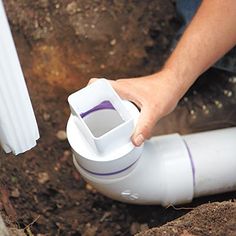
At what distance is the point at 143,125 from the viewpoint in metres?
1.20

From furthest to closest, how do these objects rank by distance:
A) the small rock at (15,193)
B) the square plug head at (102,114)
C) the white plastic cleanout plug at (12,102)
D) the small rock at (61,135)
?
the small rock at (61,135)
the small rock at (15,193)
the square plug head at (102,114)
the white plastic cleanout plug at (12,102)

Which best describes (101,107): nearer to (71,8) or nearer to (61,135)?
(61,135)

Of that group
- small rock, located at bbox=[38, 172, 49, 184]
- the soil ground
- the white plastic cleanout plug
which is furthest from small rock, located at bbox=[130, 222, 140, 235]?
the white plastic cleanout plug

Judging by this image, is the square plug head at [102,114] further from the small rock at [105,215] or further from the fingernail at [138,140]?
the small rock at [105,215]

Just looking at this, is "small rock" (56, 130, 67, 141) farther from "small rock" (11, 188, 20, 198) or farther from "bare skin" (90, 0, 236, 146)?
"bare skin" (90, 0, 236, 146)

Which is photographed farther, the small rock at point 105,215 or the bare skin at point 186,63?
the small rock at point 105,215

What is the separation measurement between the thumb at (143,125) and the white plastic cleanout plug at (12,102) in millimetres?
244

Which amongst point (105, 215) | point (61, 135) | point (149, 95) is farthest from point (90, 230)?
point (149, 95)

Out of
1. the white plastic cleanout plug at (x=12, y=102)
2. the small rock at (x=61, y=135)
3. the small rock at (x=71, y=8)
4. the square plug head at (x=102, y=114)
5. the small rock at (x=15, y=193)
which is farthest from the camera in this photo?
the small rock at (x=71, y=8)

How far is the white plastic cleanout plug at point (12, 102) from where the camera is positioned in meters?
0.84

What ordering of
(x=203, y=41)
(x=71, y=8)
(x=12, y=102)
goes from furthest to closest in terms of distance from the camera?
(x=71, y=8) → (x=203, y=41) → (x=12, y=102)

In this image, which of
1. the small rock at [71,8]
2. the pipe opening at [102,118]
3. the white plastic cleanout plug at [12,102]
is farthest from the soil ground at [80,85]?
the white plastic cleanout plug at [12,102]

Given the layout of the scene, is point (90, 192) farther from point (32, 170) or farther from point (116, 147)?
point (116, 147)

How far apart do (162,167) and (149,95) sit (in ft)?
0.58
